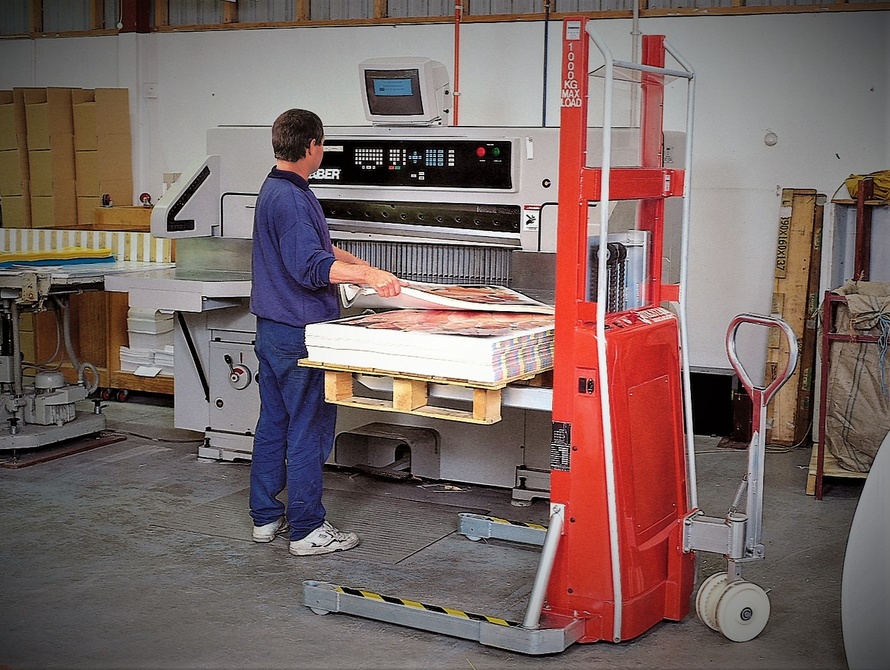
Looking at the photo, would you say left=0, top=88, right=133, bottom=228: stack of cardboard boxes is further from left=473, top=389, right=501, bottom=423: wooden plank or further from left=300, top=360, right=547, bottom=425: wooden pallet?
left=473, top=389, right=501, bottom=423: wooden plank

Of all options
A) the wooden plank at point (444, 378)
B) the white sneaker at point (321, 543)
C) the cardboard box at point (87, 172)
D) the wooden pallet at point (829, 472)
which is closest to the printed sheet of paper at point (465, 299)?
the wooden plank at point (444, 378)

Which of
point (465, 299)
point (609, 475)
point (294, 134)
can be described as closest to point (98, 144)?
point (294, 134)

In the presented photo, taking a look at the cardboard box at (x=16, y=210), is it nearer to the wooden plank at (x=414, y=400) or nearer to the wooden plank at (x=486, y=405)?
the wooden plank at (x=414, y=400)

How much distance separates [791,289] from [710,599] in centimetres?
305

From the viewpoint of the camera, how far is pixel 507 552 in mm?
4277

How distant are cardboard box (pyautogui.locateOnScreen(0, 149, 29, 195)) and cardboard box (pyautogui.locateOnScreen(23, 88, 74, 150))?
0.11m

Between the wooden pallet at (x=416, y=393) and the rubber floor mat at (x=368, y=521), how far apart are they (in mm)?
922

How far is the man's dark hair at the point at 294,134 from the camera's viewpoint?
3.96 m

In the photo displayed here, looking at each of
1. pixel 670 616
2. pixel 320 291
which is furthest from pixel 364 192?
pixel 670 616

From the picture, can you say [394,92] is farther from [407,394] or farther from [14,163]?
[14,163]

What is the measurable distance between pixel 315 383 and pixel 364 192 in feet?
3.97

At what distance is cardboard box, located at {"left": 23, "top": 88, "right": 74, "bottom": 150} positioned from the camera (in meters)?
7.21

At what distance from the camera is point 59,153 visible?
7.26 metres

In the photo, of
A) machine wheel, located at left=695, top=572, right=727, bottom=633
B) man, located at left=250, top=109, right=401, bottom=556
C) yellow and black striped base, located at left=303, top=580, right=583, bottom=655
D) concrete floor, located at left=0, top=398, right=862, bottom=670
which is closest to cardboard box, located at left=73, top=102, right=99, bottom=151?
concrete floor, located at left=0, top=398, right=862, bottom=670
